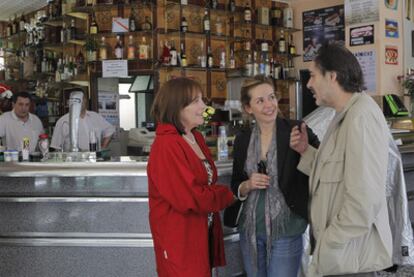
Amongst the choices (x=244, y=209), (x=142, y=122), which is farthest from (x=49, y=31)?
(x=244, y=209)

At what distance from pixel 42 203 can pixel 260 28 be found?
5392 mm

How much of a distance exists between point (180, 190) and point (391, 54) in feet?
18.4

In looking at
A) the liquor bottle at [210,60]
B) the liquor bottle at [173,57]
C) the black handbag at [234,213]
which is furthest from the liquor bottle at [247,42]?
the black handbag at [234,213]

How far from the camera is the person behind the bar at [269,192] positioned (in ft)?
7.20

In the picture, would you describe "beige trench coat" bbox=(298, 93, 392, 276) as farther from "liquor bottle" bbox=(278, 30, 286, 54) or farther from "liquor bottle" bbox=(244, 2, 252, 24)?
"liquor bottle" bbox=(278, 30, 286, 54)

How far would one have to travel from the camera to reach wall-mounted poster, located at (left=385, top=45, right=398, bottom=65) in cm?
674

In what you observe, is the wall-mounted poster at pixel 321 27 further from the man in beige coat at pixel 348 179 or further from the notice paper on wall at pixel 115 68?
the man in beige coat at pixel 348 179

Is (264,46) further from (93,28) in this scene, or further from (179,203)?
(179,203)

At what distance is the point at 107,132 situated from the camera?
6.08m

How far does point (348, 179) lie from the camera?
5.38 feet

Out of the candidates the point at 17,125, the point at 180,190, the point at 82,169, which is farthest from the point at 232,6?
the point at 180,190

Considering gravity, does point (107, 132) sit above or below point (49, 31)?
below

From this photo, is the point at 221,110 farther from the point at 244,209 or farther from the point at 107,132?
the point at 244,209

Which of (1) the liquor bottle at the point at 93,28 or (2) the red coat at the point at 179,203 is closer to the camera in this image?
(2) the red coat at the point at 179,203
